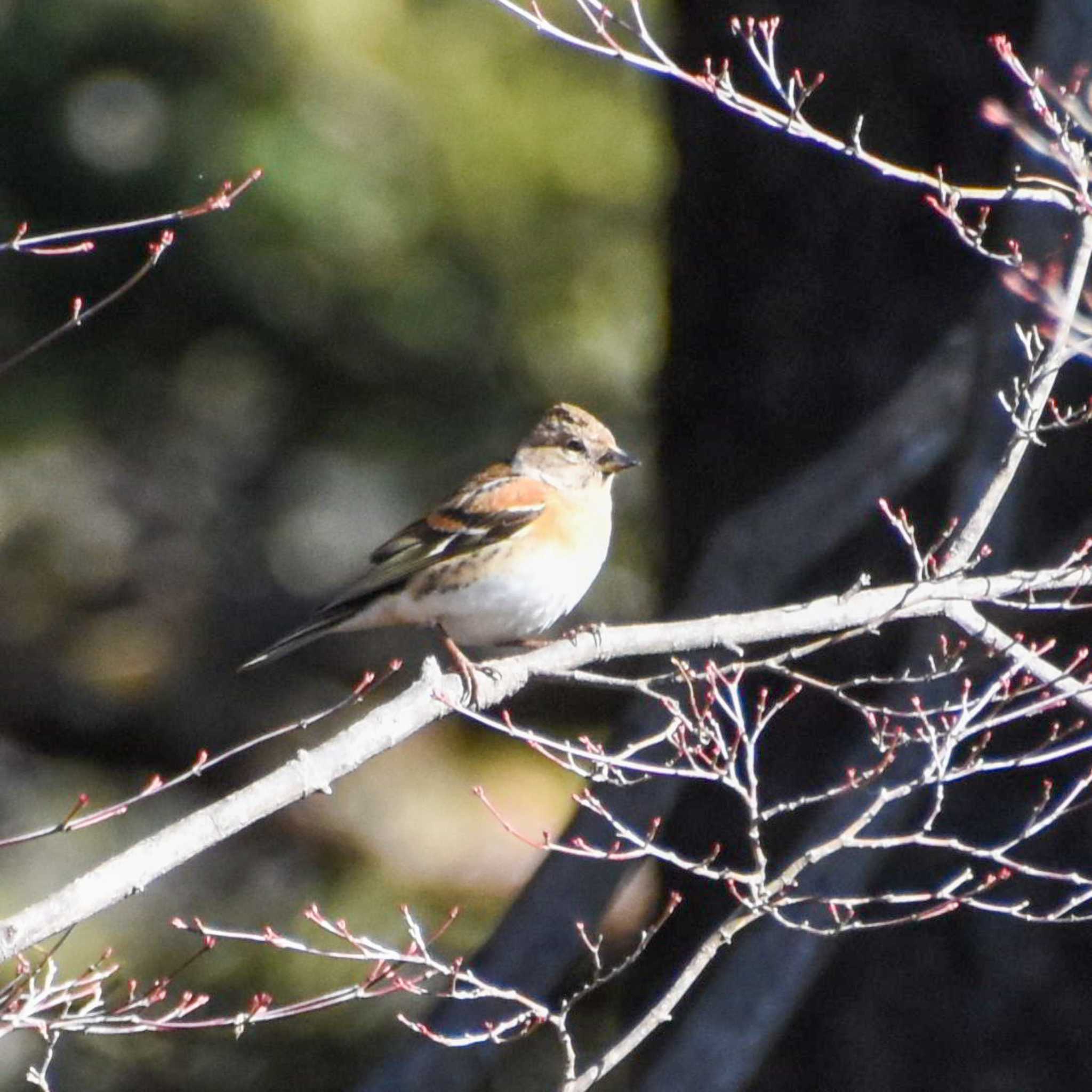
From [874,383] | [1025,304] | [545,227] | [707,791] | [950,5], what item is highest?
[950,5]

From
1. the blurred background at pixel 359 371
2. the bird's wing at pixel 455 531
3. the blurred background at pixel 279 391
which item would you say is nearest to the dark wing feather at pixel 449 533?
the bird's wing at pixel 455 531

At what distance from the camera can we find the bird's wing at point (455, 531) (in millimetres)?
4961

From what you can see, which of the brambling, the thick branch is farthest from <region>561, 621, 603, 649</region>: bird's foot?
the brambling

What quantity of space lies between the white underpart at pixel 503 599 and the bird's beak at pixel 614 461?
0.36 m

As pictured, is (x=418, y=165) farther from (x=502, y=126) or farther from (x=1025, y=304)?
(x=1025, y=304)

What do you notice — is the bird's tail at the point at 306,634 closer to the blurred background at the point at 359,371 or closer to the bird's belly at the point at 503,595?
the bird's belly at the point at 503,595

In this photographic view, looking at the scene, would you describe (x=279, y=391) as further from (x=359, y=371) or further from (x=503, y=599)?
(x=503, y=599)

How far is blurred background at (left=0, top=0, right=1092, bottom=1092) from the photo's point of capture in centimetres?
536

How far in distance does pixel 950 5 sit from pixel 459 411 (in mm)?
2883

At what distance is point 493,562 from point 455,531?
0.19 metres

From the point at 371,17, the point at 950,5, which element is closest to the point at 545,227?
the point at 371,17

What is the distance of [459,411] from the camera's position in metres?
7.53

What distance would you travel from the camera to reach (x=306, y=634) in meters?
4.63

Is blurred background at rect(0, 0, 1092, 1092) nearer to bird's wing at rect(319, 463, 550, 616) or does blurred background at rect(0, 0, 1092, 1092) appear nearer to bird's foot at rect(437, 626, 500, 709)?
bird's wing at rect(319, 463, 550, 616)
